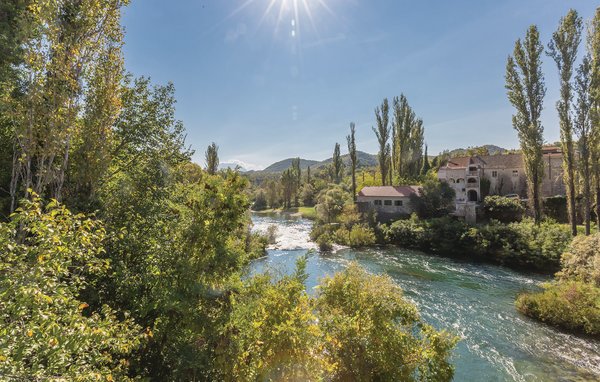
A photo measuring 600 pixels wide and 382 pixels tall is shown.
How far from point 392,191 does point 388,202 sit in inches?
58.2

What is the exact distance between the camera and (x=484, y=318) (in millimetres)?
12930

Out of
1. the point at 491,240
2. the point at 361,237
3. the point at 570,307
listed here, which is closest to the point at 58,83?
the point at 570,307

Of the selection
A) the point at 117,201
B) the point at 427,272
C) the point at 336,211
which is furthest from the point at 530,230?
the point at 117,201

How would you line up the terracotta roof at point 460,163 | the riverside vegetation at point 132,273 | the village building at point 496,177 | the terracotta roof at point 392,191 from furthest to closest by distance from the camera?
the terracotta roof at point 460,163 → the village building at point 496,177 → the terracotta roof at point 392,191 → the riverside vegetation at point 132,273

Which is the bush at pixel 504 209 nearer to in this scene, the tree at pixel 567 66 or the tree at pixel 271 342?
the tree at pixel 567 66

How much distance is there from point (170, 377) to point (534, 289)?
64.1 ft

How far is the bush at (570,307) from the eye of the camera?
11.1 meters

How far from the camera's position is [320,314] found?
7.12 m

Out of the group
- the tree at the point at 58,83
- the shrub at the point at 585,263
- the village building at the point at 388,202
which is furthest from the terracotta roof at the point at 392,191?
the tree at the point at 58,83

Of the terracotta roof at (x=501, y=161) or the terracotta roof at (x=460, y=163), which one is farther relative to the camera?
the terracotta roof at (x=501, y=161)

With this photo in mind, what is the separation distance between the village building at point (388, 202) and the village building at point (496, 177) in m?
5.54

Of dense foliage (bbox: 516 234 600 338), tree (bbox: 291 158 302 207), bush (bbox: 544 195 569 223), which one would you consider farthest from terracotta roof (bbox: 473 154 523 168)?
tree (bbox: 291 158 302 207)

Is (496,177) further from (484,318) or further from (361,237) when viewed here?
(484,318)

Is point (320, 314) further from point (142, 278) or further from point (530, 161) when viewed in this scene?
point (530, 161)
